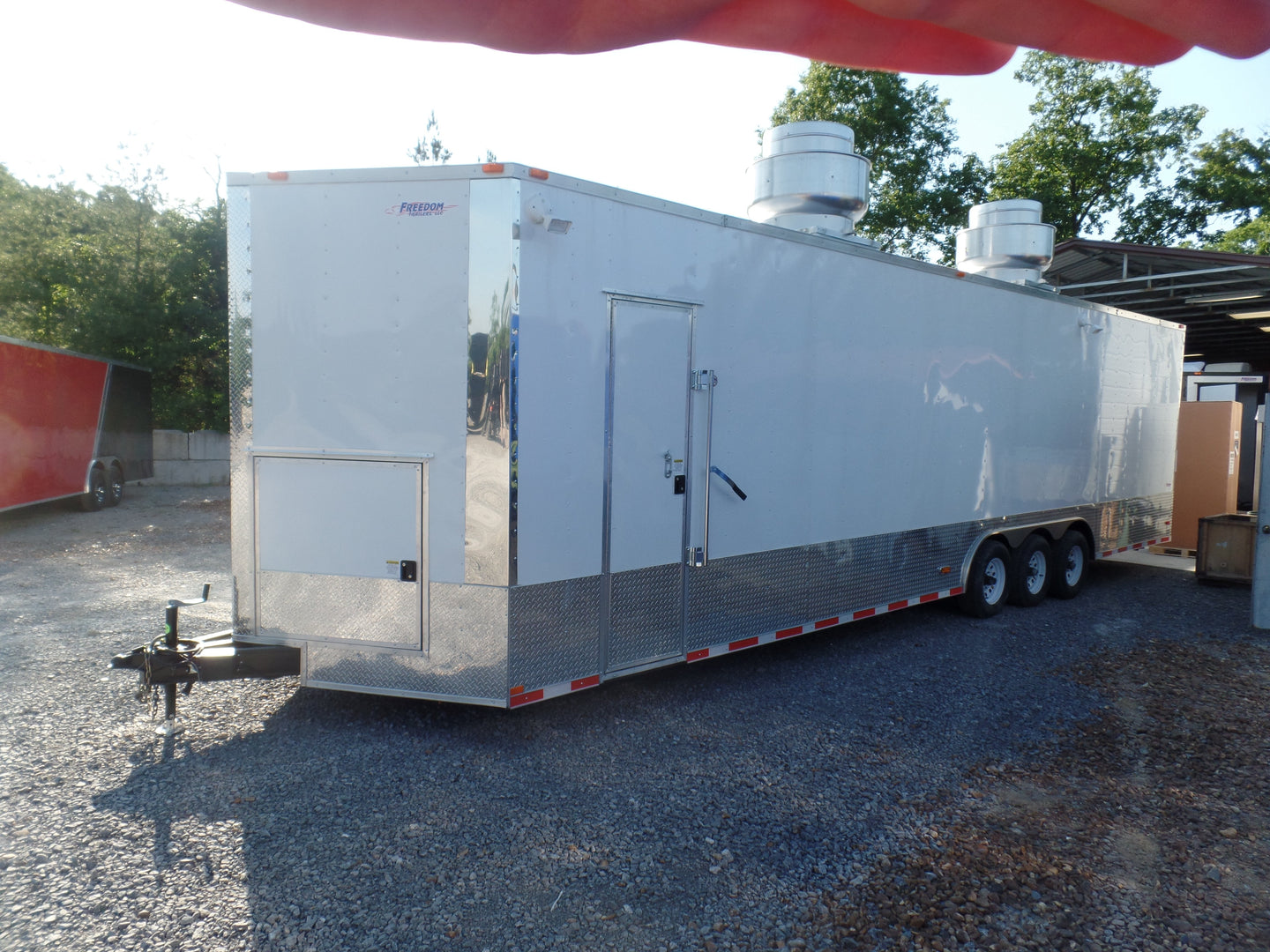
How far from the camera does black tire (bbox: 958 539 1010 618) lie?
7.28 m

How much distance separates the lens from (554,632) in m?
4.37

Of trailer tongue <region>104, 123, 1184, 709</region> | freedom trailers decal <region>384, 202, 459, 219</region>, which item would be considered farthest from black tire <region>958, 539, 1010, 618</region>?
freedom trailers decal <region>384, 202, 459, 219</region>

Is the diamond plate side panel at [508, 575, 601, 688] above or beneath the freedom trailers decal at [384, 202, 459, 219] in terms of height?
beneath

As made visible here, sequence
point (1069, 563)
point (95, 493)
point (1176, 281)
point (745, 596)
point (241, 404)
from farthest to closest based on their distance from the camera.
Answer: point (95, 493), point (1176, 281), point (1069, 563), point (745, 596), point (241, 404)

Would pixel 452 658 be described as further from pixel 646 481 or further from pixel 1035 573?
pixel 1035 573

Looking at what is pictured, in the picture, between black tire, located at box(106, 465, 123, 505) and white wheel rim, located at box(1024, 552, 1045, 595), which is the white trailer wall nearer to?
white wheel rim, located at box(1024, 552, 1045, 595)

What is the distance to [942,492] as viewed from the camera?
6680 millimetres

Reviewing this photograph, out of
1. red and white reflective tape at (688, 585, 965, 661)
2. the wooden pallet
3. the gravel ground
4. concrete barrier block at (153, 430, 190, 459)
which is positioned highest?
concrete barrier block at (153, 430, 190, 459)

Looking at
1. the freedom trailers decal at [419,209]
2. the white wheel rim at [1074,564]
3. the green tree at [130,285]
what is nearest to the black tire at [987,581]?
the white wheel rim at [1074,564]

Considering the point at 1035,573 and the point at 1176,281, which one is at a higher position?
the point at 1176,281

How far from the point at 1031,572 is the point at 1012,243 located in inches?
123

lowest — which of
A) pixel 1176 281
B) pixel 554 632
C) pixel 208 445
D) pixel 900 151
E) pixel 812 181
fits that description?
pixel 554 632

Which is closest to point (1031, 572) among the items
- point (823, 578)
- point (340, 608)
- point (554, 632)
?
point (823, 578)

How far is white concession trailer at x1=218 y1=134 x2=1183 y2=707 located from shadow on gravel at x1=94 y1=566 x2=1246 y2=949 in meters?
0.38
